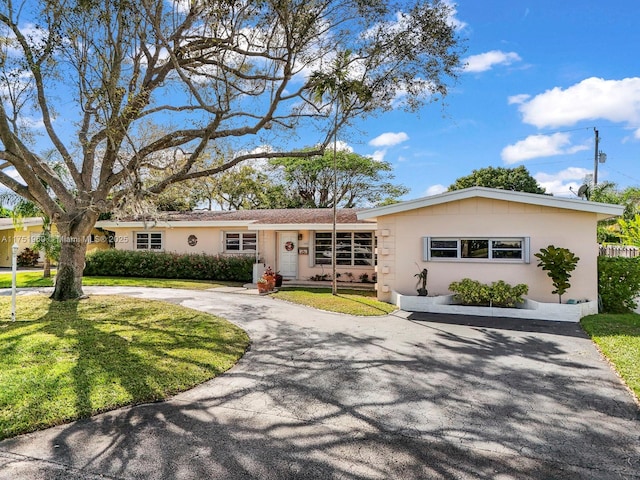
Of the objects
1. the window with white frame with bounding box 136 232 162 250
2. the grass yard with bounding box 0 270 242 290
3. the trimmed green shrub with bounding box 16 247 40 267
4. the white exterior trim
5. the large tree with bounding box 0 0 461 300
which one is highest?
the large tree with bounding box 0 0 461 300

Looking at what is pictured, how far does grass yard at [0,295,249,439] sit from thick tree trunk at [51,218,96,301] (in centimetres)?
105

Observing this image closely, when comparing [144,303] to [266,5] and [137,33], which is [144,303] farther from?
[266,5]

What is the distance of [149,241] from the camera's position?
20.0 m

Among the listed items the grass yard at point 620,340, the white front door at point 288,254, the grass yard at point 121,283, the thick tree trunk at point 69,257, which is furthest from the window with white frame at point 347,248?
the thick tree trunk at point 69,257

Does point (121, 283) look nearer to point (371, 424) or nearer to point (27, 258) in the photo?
point (27, 258)

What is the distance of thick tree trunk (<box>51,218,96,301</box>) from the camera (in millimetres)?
10977

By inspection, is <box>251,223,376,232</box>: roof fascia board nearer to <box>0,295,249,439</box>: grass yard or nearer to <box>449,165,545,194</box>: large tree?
<box>0,295,249,439</box>: grass yard

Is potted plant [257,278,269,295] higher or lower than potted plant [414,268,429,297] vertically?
lower

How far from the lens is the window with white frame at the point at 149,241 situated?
65.3ft

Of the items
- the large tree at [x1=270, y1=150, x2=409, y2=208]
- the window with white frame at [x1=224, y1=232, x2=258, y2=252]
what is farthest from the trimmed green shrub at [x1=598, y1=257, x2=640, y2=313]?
the large tree at [x1=270, y1=150, x2=409, y2=208]

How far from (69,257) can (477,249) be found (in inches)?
477

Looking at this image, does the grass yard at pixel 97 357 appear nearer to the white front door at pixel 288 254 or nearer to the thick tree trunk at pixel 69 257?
the thick tree trunk at pixel 69 257

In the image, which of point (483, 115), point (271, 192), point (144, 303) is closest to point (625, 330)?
point (483, 115)

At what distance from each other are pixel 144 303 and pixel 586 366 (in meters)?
10.7
